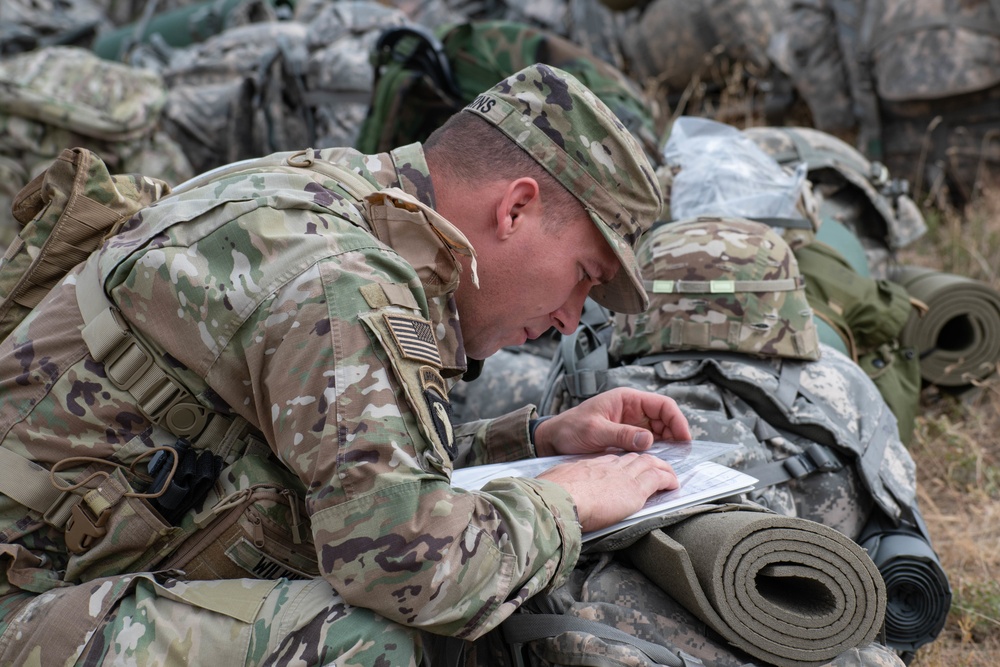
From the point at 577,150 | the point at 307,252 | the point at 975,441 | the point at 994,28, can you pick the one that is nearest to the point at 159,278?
the point at 307,252

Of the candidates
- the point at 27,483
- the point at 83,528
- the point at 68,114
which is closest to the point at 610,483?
the point at 83,528

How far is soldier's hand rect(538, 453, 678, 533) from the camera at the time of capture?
1.96 m

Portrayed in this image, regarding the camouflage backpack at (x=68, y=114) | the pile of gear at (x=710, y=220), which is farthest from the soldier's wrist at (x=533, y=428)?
the camouflage backpack at (x=68, y=114)

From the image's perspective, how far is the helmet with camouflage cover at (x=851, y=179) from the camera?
15.7ft

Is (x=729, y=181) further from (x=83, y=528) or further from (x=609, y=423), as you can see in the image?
(x=83, y=528)

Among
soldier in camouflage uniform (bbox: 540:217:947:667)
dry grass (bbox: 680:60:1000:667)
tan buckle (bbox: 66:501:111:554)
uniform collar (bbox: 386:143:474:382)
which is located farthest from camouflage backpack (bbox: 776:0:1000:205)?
tan buckle (bbox: 66:501:111:554)

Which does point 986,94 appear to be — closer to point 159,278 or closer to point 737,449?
point 737,449

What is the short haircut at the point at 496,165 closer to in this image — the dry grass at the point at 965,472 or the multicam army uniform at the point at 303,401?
the multicam army uniform at the point at 303,401

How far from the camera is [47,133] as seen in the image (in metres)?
5.52

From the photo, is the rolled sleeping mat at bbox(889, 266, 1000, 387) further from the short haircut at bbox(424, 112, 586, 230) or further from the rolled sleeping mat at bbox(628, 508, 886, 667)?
the short haircut at bbox(424, 112, 586, 230)

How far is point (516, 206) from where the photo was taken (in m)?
2.03

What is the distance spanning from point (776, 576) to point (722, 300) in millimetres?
1207

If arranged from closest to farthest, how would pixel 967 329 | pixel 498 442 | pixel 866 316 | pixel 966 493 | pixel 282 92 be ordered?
pixel 498 442, pixel 966 493, pixel 866 316, pixel 967 329, pixel 282 92

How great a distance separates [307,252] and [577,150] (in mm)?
680
